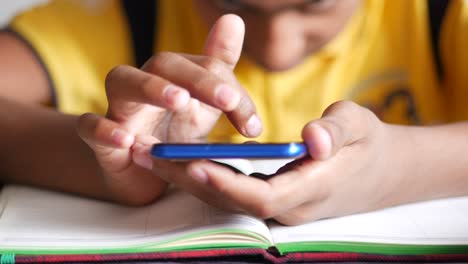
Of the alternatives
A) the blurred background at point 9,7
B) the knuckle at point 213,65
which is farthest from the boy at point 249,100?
the blurred background at point 9,7

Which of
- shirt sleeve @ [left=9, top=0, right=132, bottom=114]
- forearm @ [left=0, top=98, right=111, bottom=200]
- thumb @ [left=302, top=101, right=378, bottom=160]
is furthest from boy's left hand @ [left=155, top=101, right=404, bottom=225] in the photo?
shirt sleeve @ [left=9, top=0, right=132, bottom=114]

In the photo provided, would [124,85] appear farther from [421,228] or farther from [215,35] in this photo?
[421,228]

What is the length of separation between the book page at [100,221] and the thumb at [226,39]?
4.3 inches

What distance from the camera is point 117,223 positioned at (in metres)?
0.48

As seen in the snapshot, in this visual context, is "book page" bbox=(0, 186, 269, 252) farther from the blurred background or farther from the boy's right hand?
the blurred background

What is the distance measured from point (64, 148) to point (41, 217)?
0.33 feet

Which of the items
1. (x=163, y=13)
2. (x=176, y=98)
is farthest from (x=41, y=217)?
(x=163, y=13)

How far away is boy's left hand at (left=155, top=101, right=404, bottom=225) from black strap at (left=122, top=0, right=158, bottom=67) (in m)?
0.39

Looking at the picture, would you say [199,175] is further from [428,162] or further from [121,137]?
[428,162]

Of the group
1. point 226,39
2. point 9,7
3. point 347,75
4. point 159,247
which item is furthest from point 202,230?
point 9,7

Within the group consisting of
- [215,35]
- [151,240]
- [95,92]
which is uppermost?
[95,92]

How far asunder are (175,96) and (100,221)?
0.13 metres

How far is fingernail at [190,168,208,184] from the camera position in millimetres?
397

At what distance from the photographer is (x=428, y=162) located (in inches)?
21.4
